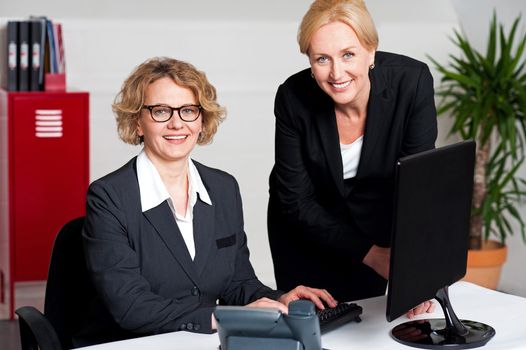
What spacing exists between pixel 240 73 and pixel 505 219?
1793 mm

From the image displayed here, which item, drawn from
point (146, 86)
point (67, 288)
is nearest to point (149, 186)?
point (146, 86)

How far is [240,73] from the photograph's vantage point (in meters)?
5.68

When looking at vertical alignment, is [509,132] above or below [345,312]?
above

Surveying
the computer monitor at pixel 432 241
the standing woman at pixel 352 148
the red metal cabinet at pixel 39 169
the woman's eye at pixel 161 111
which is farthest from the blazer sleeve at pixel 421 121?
the red metal cabinet at pixel 39 169

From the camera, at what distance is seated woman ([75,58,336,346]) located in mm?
2572

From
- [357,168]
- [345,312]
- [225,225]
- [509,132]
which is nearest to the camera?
[345,312]

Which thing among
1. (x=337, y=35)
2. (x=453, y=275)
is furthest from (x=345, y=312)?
(x=337, y=35)

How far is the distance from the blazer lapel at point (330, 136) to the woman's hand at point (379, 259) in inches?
10.6

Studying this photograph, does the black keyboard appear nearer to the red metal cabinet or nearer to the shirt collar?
the shirt collar

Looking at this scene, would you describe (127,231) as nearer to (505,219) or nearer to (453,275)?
(453,275)

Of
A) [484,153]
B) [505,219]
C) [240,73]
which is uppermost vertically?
[240,73]

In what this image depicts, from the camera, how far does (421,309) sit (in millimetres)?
2729

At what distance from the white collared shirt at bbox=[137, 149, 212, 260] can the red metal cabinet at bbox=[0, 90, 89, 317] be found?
2.32 m

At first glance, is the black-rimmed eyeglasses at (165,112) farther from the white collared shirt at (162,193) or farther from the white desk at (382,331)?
the white desk at (382,331)
